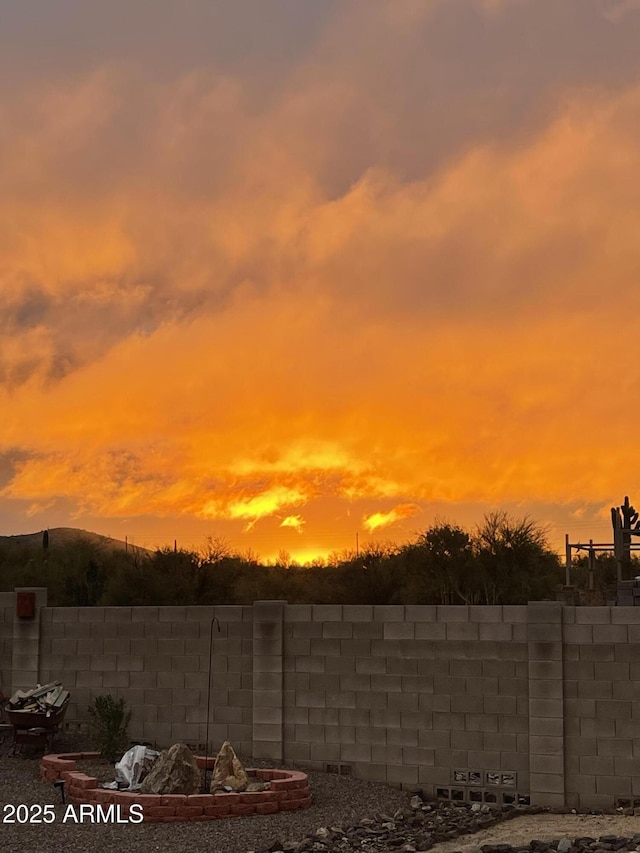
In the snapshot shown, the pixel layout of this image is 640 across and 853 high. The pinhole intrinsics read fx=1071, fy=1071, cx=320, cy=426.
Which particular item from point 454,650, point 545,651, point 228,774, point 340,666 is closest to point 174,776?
point 228,774

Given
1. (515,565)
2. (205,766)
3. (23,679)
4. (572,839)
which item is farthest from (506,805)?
(515,565)

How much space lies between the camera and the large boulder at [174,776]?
1659cm

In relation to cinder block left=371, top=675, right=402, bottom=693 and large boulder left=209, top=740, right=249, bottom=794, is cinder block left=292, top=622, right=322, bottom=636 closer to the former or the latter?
cinder block left=371, top=675, right=402, bottom=693

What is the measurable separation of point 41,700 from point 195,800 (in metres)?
5.73

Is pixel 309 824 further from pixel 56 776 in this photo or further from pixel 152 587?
pixel 152 587

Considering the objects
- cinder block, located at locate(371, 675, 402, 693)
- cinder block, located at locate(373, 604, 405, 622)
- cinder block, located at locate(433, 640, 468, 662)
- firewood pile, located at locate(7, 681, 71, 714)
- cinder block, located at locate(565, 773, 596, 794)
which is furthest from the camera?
firewood pile, located at locate(7, 681, 71, 714)

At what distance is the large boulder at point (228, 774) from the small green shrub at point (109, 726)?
2.89m

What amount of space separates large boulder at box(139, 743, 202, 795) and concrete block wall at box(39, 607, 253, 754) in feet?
11.1

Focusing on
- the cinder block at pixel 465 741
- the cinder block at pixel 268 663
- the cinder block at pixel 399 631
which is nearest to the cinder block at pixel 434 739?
the cinder block at pixel 465 741

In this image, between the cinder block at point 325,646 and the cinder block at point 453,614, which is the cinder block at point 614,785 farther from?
the cinder block at point 325,646

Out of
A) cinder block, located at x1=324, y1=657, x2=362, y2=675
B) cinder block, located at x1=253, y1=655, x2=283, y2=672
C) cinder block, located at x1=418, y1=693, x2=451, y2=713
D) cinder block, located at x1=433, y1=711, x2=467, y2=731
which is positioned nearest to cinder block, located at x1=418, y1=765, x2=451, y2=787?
cinder block, located at x1=433, y1=711, x2=467, y2=731

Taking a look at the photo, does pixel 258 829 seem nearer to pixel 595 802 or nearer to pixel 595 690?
pixel 595 802

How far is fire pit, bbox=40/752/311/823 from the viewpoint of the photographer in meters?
16.1

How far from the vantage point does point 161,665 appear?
21.0 m
